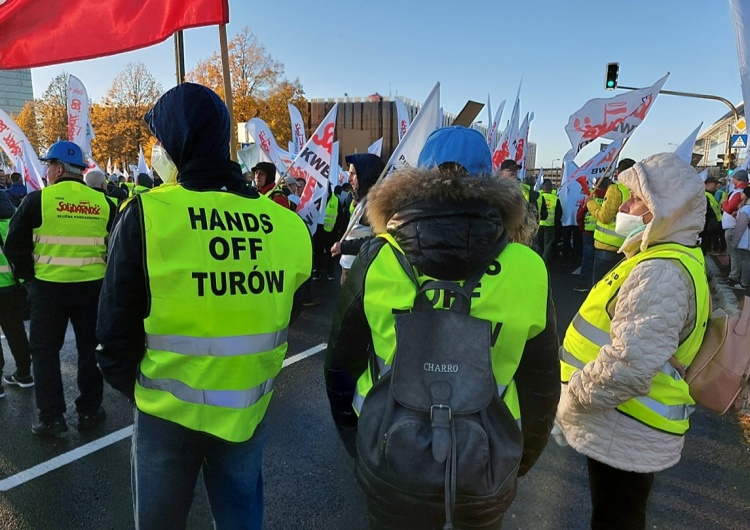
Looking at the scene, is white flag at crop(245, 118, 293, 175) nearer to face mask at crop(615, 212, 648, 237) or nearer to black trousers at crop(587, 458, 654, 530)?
face mask at crop(615, 212, 648, 237)

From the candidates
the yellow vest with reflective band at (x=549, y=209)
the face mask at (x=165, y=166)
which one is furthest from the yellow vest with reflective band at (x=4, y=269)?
the yellow vest with reflective band at (x=549, y=209)

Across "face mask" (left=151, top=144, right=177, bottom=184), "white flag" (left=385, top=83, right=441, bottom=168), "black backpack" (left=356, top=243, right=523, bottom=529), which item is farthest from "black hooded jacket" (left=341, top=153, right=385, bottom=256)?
"black backpack" (left=356, top=243, right=523, bottom=529)

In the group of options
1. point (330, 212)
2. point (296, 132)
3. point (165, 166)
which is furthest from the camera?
point (296, 132)

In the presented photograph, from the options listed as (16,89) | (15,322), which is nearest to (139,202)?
(15,322)

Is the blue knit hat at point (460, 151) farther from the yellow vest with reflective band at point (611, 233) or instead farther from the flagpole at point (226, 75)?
the yellow vest with reflective band at point (611, 233)

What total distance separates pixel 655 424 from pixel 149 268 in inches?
76.7

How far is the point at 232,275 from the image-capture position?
1700 mm

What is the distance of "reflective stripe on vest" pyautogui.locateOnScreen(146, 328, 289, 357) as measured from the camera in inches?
64.7

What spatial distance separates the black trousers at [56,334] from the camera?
3.45 m

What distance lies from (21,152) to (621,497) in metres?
10.1

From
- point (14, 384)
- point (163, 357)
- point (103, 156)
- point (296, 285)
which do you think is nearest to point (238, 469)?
point (163, 357)

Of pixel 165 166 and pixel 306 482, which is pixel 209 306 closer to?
pixel 165 166

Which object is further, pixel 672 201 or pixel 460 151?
→ pixel 672 201

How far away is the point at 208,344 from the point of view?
5.48 ft
